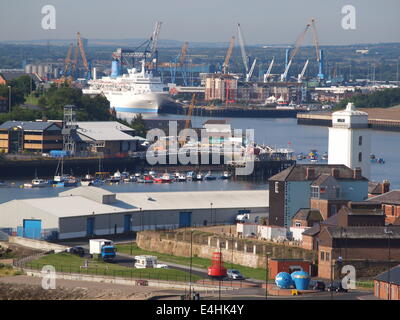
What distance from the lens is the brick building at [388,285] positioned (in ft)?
58.0

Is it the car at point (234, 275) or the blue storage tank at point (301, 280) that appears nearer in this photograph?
the blue storage tank at point (301, 280)

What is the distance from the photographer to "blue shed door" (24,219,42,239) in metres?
24.5

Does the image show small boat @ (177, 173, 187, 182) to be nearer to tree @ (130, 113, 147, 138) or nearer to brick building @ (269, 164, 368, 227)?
tree @ (130, 113, 147, 138)

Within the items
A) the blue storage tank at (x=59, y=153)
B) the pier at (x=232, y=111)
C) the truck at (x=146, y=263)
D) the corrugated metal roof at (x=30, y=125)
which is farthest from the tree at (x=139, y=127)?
the pier at (x=232, y=111)

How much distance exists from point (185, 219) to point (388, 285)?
28.7 feet

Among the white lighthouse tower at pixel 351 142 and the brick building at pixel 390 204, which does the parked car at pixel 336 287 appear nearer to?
the brick building at pixel 390 204

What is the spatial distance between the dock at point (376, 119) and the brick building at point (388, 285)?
48043 millimetres

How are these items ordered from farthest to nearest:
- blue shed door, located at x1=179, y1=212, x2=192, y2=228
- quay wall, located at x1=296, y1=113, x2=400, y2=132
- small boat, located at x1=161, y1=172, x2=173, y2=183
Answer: quay wall, located at x1=296, y1=113, x2=400, y2=132 → small boat, located at x1=161, y1=172, x2=173, y2=183 → blue shed door, located at x1=179, y1=212, x2=192, y2=228

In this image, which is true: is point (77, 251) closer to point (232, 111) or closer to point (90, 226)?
point (90, 226)

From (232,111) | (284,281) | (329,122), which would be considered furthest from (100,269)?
(232,111)

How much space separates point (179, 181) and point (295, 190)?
15.2 meters

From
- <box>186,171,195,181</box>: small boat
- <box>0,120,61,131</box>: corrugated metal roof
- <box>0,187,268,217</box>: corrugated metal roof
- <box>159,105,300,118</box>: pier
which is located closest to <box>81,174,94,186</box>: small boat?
<box>186,171,195,181</box>: small boat

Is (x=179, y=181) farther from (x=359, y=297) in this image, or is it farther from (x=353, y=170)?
(x=359, y=297)

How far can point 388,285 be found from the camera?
58.9ft
